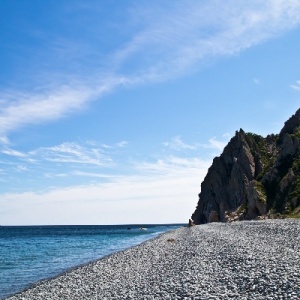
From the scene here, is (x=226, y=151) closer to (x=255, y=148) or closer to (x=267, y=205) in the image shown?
(x=255, y=148)

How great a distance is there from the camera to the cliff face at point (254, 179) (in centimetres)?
9056

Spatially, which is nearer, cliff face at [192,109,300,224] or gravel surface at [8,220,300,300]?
gravel surface at [8,220,300,300]

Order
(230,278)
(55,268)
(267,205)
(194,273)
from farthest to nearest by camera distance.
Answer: (267,205), (55,268), (194,273), (230,278)

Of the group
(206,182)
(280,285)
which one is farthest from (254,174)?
(280,285)

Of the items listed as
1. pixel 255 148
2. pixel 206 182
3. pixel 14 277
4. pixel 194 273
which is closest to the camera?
pixel 194 273

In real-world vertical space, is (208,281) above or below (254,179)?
below

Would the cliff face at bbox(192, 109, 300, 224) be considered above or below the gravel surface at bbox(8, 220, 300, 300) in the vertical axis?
above

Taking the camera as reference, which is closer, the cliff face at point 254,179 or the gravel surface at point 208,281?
the gravel surface at point 208,281

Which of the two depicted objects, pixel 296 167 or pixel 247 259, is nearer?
pixel 247 259

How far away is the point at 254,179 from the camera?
4683 inches

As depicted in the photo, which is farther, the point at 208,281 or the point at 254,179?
the point at 254,179

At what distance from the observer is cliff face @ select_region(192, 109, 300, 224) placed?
9056 centimetres

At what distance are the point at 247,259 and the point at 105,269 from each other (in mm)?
15958

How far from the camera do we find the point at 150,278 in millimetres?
25469
